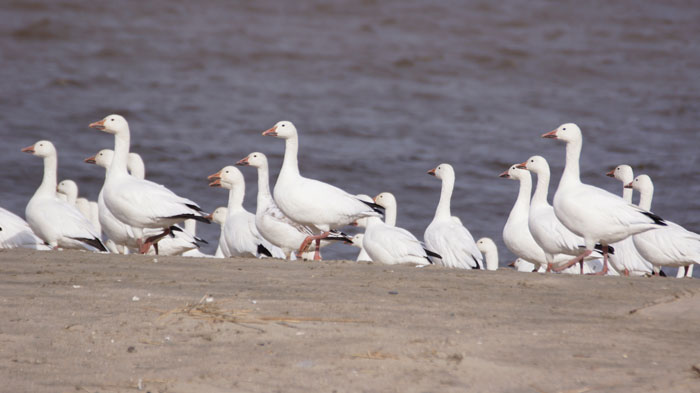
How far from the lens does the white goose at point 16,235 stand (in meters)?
12.4

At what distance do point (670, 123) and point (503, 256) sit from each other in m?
11.6

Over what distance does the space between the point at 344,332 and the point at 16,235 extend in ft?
25.2

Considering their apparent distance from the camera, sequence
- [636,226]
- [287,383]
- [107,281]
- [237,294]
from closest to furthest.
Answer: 1. [287,383]
2. [237,294]
3. [107,281]
4. [636,226]

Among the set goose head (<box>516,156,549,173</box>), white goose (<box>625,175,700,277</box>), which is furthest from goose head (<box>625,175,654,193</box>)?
white goose (<box>625,175,700,277</box>)

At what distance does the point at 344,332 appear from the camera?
6059 millimetres

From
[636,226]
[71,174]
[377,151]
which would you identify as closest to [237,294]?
[636,226]

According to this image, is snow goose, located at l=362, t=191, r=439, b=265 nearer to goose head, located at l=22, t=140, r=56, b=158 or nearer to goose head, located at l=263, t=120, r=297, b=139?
goose head, located at l=263, t=120, r=297, b=139

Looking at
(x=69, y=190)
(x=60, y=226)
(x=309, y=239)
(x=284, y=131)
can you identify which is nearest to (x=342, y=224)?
(x=309, y=239)

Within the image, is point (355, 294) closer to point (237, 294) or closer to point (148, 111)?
point (237, 294)

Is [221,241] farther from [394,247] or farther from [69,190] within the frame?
[69,190]

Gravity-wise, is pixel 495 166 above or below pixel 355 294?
below

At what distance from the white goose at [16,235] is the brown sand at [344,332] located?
14.9ft

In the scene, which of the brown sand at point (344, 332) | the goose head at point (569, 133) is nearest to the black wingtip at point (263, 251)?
the goose head at point (569, 133)

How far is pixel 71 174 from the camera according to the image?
2205cm
